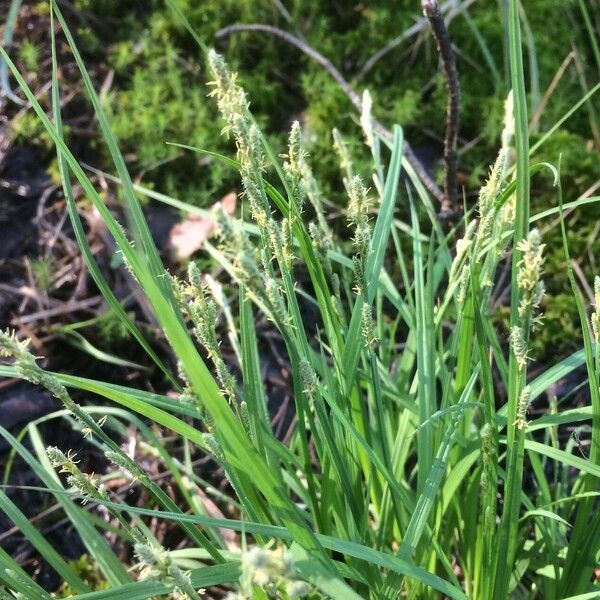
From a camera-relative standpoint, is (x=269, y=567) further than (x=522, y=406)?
No

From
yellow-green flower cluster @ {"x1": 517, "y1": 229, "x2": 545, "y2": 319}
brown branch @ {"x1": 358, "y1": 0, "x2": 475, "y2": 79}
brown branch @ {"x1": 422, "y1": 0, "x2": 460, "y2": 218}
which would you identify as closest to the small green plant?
yellow-green flower cluster @ {"x1": 517, "y1": 229, "x2": 545, "y2": 319}

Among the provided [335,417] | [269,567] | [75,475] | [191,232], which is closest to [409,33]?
[191,232]

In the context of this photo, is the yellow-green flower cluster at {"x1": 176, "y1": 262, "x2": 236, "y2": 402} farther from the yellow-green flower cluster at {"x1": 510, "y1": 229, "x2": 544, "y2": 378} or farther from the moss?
the moss

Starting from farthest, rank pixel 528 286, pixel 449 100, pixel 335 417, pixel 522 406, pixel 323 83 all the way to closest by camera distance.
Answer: pixel 323 83 → pixel 449 100 → pixel 335 417 → pixel 522 406 → pixel 528 286

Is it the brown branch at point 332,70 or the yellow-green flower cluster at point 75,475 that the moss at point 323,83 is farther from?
the yellow-green flower cluster at point 75,475

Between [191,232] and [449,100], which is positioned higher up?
[449,100]

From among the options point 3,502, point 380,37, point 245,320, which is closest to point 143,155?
point 380,37

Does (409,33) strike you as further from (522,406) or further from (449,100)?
(522,406)

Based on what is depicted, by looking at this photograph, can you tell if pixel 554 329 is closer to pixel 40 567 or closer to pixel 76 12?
pixel 40 567
